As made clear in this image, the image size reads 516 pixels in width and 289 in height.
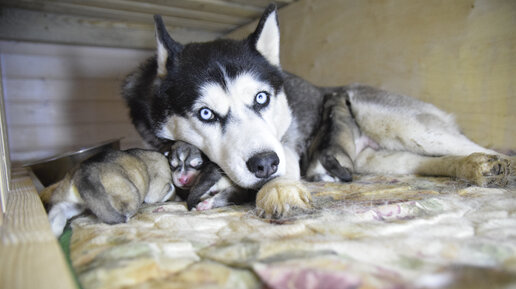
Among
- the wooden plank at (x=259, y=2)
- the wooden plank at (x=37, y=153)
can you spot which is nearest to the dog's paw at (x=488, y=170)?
the wooden plank at (x=259, y=2)

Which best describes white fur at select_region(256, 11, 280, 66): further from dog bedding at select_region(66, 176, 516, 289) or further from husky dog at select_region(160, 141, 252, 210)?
dog bedding at select_region(66, 176, 516, 289)

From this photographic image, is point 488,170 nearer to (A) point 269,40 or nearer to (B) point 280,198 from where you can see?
(B) point 280,198

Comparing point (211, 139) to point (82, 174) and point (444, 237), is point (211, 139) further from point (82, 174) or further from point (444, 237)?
point (444, 237)

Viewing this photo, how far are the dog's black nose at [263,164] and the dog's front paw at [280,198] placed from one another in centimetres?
7

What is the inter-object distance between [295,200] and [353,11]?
2140 millimetres

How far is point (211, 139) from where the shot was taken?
179cm

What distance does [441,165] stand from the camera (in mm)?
2072

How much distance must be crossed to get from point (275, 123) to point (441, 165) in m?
1.03

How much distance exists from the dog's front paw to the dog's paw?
0.94 metres

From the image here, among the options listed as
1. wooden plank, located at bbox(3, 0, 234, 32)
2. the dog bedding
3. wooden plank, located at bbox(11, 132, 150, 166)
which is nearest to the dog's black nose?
the dog bedding

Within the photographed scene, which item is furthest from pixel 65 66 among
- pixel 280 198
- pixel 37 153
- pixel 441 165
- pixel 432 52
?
pixel 441 165

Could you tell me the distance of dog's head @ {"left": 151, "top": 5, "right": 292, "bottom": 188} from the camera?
1605mm

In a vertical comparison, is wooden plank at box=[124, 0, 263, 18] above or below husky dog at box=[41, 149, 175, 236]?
above

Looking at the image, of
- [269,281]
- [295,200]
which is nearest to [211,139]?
[295,200]
